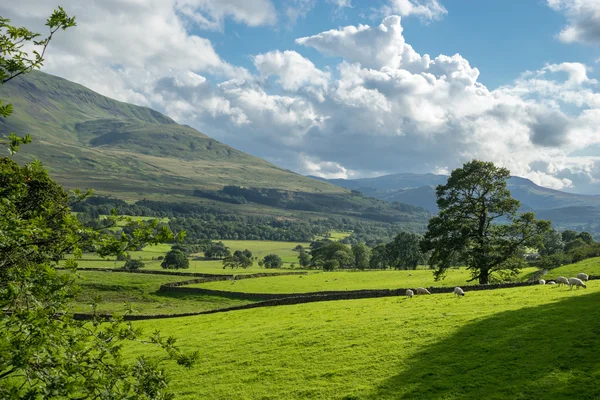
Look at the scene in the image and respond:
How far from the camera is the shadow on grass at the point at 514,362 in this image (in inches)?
624

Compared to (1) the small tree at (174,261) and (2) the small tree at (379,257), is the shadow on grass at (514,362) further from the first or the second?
(1) the small tree at (174,261)

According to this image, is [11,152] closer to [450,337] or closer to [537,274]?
[450,337]

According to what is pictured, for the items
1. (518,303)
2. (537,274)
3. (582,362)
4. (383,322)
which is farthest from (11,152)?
(537,274)

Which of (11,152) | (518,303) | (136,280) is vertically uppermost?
(11,152)

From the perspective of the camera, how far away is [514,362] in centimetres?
1802

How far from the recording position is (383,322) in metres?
27.4

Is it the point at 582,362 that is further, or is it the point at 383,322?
the point at 383,322

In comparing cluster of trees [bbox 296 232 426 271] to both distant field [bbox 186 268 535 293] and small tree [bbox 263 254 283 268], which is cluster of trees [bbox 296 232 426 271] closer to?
small tree [bbox 263 254 283 268]

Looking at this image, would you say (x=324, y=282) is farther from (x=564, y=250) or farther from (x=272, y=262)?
(x=272, y=262)

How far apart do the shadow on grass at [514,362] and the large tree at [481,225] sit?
25028 millimetres

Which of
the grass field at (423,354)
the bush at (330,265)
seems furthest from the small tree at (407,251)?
the grass field at (423,354)

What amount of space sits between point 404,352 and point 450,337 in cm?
278

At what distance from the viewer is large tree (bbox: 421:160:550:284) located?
47375 millimetres

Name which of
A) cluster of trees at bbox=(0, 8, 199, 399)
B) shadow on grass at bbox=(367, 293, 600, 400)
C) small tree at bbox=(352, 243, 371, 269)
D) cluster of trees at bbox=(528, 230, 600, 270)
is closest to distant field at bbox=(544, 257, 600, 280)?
cluster of trees at bbox=(528, 230, 600, 270)
